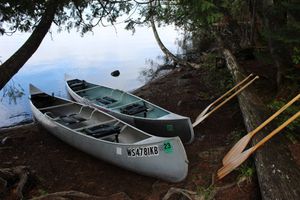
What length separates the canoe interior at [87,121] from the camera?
18.4ft

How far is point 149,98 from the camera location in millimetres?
9320

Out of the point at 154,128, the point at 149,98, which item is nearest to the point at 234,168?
the point at 154,128

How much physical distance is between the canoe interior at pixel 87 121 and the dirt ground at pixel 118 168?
0.47 metres

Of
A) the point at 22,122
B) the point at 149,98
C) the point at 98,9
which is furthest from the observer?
the point at 22,122

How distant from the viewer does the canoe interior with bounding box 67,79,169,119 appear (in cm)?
670

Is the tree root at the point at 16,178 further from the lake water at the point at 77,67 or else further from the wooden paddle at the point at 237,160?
the lake water at the point at 77,67

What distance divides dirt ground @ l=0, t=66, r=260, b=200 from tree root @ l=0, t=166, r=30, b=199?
0.05m

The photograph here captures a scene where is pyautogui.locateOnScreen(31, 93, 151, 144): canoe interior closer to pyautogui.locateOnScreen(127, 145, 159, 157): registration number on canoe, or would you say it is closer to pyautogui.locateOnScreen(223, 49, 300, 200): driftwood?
pyautogui.locateOnScreen(127, 145, 159, 157): registration number on canoe

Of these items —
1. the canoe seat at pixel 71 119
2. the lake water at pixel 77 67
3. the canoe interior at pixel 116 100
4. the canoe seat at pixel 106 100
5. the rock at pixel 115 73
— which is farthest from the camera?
the rock at pixel 115 73

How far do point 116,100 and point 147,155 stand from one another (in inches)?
148

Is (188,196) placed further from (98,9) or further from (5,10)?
(98,9)

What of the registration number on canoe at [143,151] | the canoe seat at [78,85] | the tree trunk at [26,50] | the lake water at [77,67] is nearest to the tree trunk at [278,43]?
the registration number on canoe at [143,151]

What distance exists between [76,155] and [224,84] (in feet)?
13.4

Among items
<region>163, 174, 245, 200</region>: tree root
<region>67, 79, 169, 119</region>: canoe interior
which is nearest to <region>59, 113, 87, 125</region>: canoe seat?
<region>67, 79, 169, 119</region>: canoe interior
